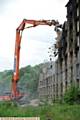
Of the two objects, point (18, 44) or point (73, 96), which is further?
point (18, 44)

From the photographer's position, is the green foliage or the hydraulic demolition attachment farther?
the hydraulic demolition attachment

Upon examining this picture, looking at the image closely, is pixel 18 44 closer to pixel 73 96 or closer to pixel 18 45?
pixel 18 45

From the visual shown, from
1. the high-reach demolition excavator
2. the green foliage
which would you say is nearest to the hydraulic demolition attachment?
the high-reach demolition excavator

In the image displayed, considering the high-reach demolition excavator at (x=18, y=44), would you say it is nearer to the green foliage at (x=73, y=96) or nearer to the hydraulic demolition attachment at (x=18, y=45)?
the hydraulic demolition attachment at (x=18, y=45)

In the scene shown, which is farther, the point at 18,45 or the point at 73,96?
the point at 18,45

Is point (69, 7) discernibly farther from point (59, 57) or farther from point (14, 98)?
point (14, 98)

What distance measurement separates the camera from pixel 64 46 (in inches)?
2613

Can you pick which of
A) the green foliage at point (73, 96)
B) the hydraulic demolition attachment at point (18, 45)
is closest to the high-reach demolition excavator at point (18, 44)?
the hydraulic demolition attachment at point (18, 45)

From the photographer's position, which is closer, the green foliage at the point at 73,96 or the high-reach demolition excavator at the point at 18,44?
the green foliage at the point at 73,96

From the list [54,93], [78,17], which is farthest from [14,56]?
[54,93]

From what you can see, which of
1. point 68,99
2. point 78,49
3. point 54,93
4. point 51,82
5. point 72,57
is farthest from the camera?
point 51,82

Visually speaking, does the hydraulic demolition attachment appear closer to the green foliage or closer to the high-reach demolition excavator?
the high-reach demolition excavator

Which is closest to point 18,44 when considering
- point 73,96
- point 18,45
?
point 18,45

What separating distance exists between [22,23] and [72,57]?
29.0ft
